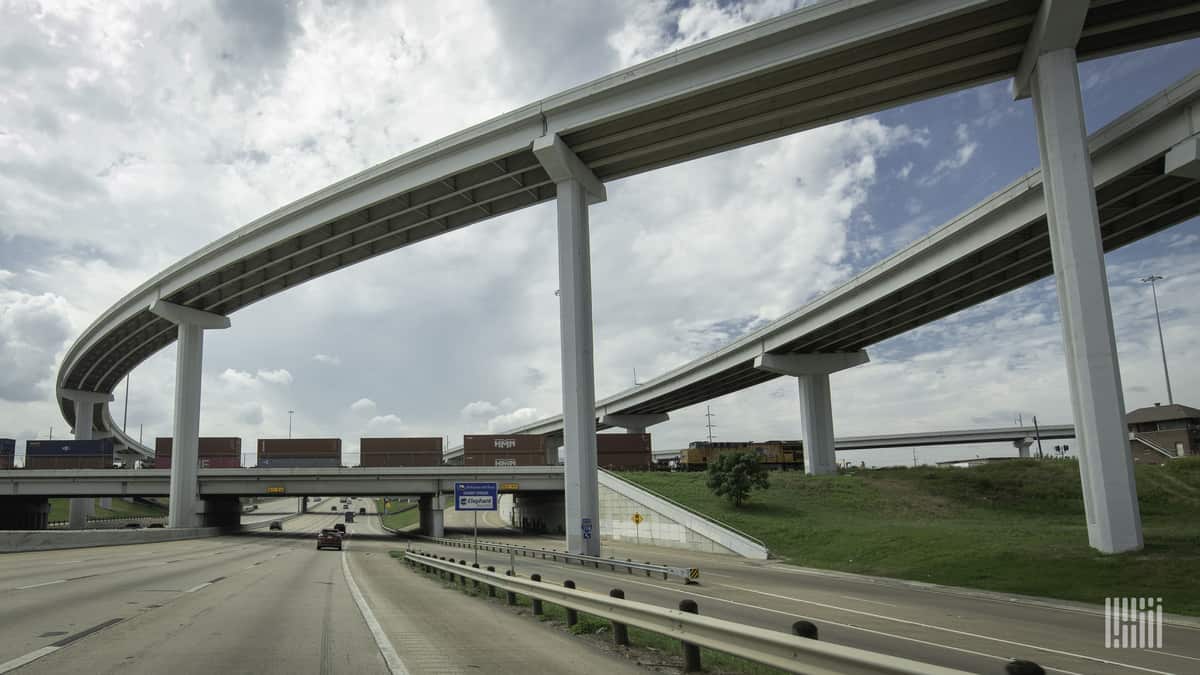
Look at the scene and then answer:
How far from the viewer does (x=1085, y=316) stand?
2670 cm

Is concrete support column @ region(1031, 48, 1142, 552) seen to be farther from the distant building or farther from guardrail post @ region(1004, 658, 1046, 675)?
the distant building

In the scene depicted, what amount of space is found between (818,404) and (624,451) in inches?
789

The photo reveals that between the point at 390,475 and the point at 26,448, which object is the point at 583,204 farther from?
the point at 26,448

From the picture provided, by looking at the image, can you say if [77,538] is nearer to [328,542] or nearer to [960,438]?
[328,542]

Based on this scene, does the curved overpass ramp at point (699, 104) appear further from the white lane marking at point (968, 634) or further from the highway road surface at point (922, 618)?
the white lane marking at point (968, 634)

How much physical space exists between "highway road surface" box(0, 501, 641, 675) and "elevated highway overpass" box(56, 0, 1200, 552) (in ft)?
68.0

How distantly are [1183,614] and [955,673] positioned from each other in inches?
715

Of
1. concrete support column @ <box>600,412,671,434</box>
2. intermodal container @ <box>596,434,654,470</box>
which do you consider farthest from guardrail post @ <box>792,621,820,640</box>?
concrete support column @ <box>600,412,671,434</box>

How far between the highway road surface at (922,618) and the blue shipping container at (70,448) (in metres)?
62.7

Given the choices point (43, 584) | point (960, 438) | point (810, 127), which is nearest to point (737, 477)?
point (810, 127)

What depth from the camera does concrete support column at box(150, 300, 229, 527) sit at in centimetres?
6072

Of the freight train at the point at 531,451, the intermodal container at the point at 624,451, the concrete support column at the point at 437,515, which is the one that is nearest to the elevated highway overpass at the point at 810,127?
the concrete support column at the point at 437,515

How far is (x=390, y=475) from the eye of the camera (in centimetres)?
6325

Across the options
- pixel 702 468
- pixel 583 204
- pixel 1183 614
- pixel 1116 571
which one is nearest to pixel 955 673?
pixel 1183 614
